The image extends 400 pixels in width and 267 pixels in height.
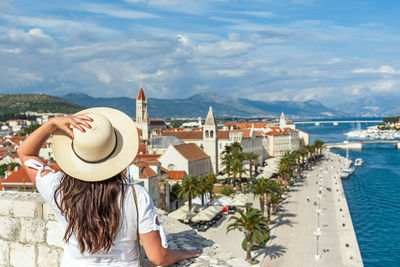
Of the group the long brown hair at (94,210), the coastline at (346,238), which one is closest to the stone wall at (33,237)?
the long brown hair at (94,210)

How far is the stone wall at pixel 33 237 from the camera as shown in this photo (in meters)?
4.47

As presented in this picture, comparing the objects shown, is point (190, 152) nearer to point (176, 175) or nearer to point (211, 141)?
point (211, 141)

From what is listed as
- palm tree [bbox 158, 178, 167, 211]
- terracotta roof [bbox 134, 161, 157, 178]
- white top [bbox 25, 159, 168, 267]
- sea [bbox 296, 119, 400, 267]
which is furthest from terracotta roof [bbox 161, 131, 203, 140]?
white top [bbox 25, 159, 168, 267]

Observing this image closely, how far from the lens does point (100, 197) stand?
2896mm

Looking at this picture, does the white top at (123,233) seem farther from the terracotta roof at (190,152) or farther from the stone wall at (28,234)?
the terracotta roof at (190,152)

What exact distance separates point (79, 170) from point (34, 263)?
2.29 metres

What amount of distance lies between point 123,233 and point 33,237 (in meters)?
2.19

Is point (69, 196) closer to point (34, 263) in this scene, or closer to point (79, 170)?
point (79, 170)

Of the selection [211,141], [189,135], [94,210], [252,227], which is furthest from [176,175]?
[94,210]

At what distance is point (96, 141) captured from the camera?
9.25 feet

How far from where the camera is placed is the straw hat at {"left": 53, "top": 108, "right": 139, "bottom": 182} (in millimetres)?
2834

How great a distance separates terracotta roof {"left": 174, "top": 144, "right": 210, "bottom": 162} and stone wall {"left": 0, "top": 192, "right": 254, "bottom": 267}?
53323mm

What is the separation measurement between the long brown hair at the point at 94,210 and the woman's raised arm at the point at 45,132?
16.0 inches

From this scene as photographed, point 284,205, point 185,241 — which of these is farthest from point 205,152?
point 185,241
